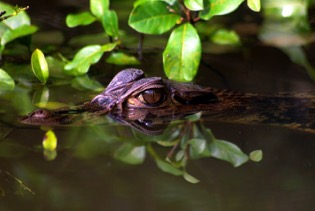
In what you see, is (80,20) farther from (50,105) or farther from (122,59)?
(50,105)

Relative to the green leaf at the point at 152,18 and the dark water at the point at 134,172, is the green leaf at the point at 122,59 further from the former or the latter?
the dark water at the point at 134,172

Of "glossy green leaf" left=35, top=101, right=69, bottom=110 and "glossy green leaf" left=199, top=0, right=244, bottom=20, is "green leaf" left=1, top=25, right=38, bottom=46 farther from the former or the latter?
"glossy green leaf" left=199, top=0, right=244, bottom=20

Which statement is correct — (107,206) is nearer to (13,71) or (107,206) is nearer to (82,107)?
(82,107)

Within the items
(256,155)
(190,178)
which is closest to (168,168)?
(190,178)

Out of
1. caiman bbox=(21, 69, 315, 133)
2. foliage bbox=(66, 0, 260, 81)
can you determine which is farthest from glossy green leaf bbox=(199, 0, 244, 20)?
caiman bbox=(21, 69, 315, 133)

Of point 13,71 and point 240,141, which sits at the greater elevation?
point 240,141

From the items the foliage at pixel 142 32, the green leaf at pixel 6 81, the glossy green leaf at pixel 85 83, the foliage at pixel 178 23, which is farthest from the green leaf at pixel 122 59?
the green leaf at pixel 6 81

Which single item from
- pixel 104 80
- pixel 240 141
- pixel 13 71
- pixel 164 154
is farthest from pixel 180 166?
pixel 13 71

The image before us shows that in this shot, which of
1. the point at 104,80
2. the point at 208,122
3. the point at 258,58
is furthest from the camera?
the point at 258,58
